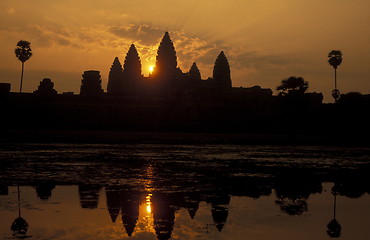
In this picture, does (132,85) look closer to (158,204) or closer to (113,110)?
(113,110)

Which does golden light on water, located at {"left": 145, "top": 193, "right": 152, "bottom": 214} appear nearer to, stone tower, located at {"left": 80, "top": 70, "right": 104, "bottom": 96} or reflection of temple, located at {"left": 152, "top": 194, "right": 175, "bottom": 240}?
reflection of temple, located at {"left": 152, "top": 194, "right": 175, "bottom": 240}

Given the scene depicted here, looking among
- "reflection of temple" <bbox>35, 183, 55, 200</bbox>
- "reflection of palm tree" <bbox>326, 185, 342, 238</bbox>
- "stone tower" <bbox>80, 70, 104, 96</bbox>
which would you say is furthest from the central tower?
"reflection of palm tree" <bbox>326, 185, 342, 238</bbox>

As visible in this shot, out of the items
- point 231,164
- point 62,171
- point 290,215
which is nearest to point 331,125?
point 231,164

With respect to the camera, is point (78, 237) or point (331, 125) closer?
point (78, 237)

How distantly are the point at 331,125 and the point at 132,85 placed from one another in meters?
68.0

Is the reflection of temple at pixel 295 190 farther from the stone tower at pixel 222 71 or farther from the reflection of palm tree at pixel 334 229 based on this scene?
the stone tower at pixel 222 71

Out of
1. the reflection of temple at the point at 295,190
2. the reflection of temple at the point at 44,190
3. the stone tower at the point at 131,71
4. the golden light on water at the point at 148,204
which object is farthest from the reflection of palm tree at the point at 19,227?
the stone tower at the point at 131,71

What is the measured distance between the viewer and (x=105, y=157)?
31.1m

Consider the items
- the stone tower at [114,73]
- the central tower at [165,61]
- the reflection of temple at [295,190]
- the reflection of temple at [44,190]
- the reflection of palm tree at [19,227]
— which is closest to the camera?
the reflection of palm tree at [19,227]

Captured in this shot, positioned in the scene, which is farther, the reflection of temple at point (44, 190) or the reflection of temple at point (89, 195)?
the reflection of temple at point (44, 190)

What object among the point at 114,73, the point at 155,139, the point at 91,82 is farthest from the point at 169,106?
the point at 155,139

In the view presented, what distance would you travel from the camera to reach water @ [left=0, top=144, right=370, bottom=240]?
39.8 ft

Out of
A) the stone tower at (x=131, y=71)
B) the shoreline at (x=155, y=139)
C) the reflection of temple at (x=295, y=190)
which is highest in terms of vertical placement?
Result: the stone tower at (x=131, y=71)

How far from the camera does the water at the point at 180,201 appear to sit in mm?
12125
